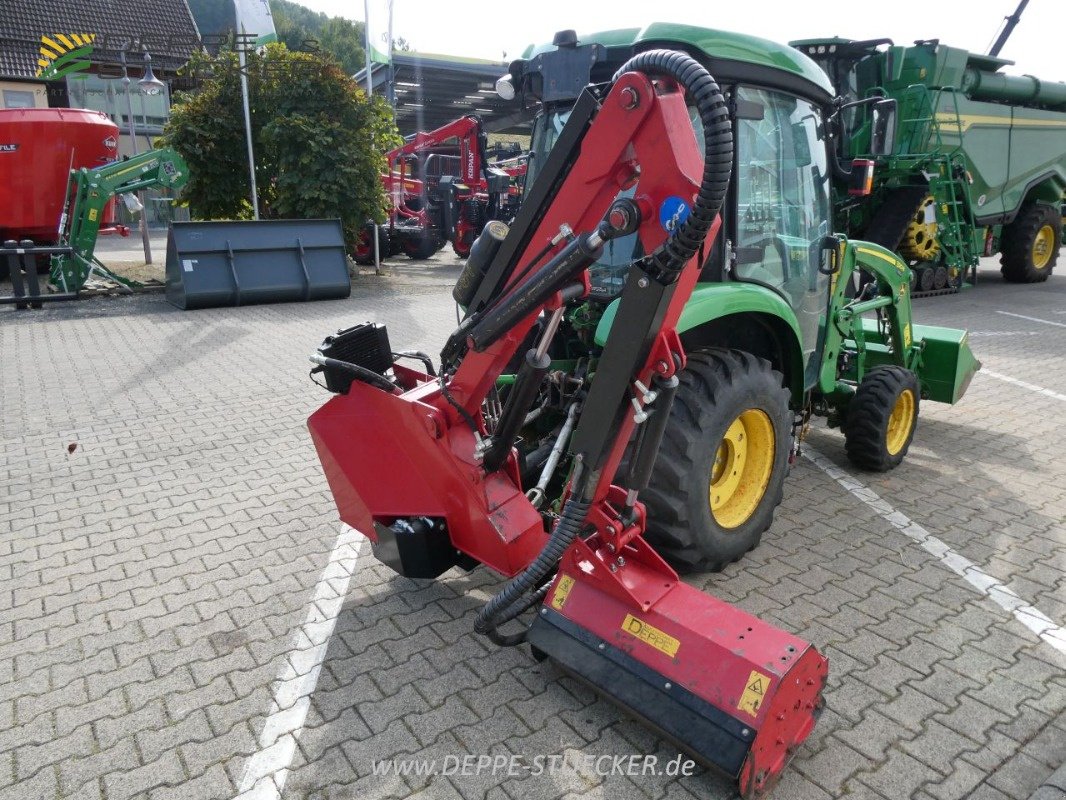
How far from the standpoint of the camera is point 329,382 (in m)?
3.14

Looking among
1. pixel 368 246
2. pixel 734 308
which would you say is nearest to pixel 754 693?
pixel 734 308

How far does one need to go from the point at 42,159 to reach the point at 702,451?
40.7 feet

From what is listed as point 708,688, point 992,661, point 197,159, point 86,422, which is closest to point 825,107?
point 992,661

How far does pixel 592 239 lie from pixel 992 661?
88.2 inches

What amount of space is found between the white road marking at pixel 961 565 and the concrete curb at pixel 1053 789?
0.84 metres

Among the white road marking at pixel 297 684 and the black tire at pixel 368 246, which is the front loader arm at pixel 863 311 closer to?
the white road marking at pixel 297 684

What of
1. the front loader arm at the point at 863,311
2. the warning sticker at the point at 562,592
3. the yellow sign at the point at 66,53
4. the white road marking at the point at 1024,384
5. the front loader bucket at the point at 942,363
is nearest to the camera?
the warning sticker at the point at 562,592

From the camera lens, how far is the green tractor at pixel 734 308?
122 inches

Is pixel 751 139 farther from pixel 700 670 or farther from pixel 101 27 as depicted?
pixel 101 27

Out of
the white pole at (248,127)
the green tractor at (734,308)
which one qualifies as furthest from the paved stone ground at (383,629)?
the white pole at (248,127)

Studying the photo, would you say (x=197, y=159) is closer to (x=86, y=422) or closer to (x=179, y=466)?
(x=86, y=422)

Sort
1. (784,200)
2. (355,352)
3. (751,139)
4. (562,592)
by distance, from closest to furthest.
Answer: (562,592), (355,352), (751,139), (784,200)

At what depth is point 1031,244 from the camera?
1351cm

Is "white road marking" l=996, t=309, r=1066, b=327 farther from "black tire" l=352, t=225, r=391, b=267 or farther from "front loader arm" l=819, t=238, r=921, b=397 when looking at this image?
"black tire" l=352, t=225, r=391, b=267
